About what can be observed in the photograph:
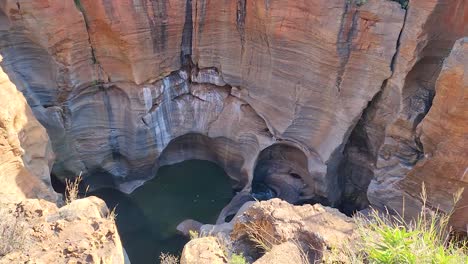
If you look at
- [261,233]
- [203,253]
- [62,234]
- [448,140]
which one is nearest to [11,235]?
[62,234]

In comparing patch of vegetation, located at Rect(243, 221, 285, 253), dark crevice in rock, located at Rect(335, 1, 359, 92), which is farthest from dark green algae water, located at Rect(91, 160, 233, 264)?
dark crevice in rock, located at Rect(335, 1, 359, 92)

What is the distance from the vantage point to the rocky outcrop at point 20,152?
6273mm

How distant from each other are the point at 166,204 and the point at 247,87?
11.1ft

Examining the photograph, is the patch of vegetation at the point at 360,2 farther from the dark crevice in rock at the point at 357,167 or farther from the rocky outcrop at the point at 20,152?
the rocky outcrop at the point at 20,152

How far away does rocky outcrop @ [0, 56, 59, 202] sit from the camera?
627cm

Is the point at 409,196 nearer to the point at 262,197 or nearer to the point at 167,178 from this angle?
the point at 262,197

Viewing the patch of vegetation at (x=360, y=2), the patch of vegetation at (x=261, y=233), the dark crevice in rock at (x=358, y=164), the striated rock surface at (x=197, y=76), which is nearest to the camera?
the patch of vegetation at (x=261, y=233)

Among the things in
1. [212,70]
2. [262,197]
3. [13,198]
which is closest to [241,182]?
[262,197]

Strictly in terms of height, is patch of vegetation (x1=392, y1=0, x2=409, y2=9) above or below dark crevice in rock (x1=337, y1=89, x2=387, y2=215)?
above

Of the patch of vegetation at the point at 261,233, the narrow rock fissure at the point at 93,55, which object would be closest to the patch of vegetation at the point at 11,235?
the patch of vegetation at the point at 261,233

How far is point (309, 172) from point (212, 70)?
3.40 meters

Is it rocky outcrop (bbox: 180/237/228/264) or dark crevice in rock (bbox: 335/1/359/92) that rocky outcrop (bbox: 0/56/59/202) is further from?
dark crevice in rock (bbox: 335/1/359/92)

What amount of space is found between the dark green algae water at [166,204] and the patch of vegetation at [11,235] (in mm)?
4269

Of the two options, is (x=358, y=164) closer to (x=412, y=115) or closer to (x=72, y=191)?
(x=412, y=115)
